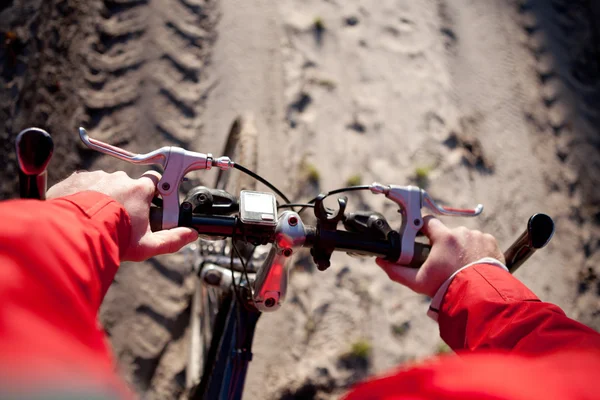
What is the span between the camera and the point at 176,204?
1227 mm

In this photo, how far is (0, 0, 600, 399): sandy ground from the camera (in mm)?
2492

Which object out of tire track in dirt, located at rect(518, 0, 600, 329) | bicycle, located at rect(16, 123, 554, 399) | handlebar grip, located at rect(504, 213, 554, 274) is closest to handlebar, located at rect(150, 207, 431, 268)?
bicycle, located at rect(16, 123, 554, 399)

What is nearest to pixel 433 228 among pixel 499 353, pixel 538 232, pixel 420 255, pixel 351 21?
pixel 420 255

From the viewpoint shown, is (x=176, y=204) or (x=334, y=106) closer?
(x=176, y=204)

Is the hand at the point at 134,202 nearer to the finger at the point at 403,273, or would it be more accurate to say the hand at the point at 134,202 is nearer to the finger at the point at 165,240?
the finger at the point at 165,240

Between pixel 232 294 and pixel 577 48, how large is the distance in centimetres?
342

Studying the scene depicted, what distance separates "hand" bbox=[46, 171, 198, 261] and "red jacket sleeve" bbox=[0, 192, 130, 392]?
138 millimetres

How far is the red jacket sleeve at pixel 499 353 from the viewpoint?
0.64m

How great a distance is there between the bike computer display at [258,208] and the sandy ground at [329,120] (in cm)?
138

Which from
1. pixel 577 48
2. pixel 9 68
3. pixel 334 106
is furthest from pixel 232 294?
pixel 577 48

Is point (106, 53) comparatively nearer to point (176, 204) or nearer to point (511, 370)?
point (176, 204)

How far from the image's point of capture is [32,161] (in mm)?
948

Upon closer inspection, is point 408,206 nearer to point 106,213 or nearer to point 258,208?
point 258,208

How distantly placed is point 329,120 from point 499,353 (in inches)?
93.8
